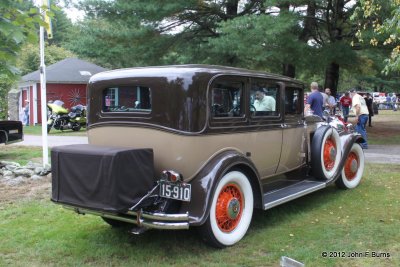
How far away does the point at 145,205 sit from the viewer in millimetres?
4527

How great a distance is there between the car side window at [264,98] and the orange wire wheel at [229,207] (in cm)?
102

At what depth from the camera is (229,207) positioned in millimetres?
4980

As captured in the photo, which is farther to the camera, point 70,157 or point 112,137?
point 112,137

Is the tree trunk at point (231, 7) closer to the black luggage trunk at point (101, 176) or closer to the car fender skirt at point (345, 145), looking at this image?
the car fender skirt at point (345, 145)

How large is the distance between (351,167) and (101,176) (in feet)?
15.7

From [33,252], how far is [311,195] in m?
4.21

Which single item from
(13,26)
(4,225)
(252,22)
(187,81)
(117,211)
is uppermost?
(252,22)

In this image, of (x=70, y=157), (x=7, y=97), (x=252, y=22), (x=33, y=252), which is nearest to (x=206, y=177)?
(x=70, y=157)

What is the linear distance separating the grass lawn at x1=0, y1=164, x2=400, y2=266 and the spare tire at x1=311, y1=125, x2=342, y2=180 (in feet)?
1.49

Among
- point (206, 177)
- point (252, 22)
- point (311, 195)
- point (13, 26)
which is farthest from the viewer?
point (252, 22)

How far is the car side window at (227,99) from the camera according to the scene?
501cm

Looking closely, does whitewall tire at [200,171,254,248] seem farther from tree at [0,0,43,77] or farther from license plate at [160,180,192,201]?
tree at [0,0,43,77]

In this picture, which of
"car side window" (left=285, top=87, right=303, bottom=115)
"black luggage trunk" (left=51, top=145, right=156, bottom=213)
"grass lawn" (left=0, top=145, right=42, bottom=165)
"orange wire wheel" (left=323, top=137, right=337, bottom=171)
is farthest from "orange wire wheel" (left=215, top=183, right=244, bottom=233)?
"grass lawn" (left=0, top=145, right=42, bottom=165)

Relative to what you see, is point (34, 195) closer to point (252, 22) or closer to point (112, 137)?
point (112, 137)
